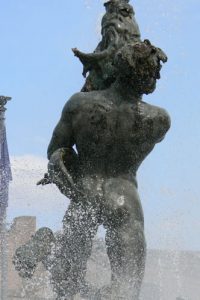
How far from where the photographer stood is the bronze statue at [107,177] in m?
5.79

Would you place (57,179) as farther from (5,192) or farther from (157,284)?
(5,192)

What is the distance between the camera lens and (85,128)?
5898mm

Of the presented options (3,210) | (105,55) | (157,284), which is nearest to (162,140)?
(105,55)

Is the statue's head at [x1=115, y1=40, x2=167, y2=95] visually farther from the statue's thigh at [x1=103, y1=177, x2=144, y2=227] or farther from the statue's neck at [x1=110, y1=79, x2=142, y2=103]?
the statue's thigh at [x1=103, y1=177, x2=144, y2=227]

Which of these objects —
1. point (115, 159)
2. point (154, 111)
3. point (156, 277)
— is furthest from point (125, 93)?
point (156, 277)

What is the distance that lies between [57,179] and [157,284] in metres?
4.19

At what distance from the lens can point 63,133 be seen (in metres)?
6.03

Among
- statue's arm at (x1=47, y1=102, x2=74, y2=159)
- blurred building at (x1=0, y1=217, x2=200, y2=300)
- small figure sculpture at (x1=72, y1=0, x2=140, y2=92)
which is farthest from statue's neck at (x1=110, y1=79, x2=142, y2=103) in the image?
blurred building at (x1=0, y1=217, x2=200, y2=300)

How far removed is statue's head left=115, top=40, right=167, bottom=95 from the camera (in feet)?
18.7

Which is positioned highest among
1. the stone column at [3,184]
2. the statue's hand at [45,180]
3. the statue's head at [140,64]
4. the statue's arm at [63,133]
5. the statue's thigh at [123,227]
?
the stone column at [3,184]

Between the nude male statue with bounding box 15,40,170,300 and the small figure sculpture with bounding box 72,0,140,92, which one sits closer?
the nude male statue with bounding box 15,40,170,300

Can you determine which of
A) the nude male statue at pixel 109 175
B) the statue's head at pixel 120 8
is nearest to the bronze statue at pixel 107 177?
the nude male statue at pixel 109 175

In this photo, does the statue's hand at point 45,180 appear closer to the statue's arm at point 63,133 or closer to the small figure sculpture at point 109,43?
the statue's arm at point 63,133

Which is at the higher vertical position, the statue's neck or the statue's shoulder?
the statue's neck
